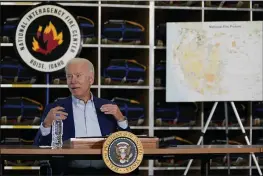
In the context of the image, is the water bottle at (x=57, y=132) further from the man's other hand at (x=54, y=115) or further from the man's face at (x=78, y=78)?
the man's face at (x=78, y=78)

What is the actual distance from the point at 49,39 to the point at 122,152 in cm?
227

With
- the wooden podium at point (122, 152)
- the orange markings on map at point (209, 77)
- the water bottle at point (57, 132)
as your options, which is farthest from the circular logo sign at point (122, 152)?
the orange markings on map at point (209, 77)

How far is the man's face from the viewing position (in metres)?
3.60

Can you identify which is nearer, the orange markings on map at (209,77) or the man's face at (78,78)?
the man's face at (78,78)

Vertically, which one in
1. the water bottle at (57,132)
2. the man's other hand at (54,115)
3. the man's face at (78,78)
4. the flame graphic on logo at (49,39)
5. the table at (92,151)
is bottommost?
the table at (92,151)

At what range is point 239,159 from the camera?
5316 mm

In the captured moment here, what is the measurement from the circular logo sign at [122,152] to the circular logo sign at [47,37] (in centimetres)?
209

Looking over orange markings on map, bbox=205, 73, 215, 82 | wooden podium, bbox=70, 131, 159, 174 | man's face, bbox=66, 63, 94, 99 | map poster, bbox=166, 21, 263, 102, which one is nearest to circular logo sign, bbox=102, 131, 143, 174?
wooden podium, bbox=70, 131, 159, 174

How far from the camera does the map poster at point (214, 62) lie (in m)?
5.03

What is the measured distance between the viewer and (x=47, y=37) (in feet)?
16.4

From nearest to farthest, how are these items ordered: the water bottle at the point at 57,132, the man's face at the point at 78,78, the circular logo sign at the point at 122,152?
the circular logo sign at the point at 122,152, the water bottle at the point at 57,132, the man's face at the point at 78,78

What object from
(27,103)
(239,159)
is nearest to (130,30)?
(27,103)

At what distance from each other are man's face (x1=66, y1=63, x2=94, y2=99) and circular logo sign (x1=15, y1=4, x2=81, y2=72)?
1.38 meters

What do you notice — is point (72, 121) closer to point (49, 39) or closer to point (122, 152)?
point (122, 152)
